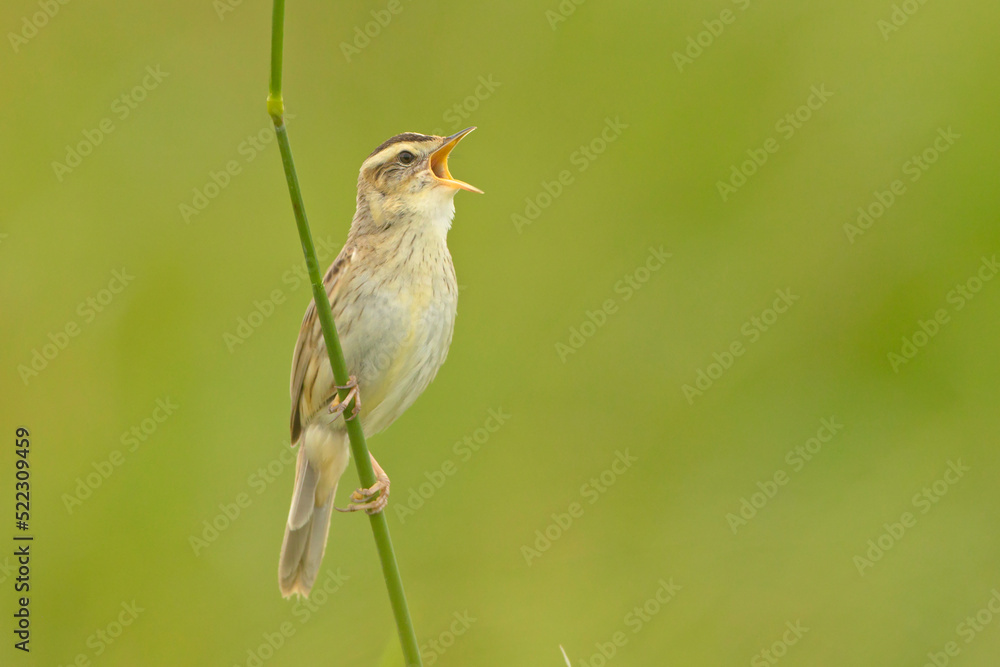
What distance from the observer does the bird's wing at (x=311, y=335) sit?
4.22m

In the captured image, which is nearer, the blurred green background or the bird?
the bird

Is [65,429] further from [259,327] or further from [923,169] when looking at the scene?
[923,169]

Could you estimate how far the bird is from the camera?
4.07m

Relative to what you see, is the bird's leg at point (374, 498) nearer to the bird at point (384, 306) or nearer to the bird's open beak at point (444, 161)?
the bird at point (384, 306)

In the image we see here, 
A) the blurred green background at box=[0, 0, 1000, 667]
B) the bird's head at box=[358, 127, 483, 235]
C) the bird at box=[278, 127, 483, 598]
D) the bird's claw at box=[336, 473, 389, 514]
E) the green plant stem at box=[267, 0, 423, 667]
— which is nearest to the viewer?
the green plant stem at box=[267, 0, 423, 667]

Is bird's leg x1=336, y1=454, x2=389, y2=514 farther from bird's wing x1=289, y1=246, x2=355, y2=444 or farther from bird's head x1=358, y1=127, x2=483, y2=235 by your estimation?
bird's head x1=358, y1=127, x2=483, y2=235

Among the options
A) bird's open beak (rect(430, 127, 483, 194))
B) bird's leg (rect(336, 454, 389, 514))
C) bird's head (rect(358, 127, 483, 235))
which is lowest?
bird's leg (rect(336, 454, 389, 514))

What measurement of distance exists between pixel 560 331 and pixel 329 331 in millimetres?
4149

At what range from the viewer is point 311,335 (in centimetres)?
429

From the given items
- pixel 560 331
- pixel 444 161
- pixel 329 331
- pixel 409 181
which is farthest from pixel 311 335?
pixel 560 331

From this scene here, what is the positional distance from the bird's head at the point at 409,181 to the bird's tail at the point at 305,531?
1.10 m

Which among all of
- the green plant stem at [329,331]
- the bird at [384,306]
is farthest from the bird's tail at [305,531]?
the green plant stem at [329,331]

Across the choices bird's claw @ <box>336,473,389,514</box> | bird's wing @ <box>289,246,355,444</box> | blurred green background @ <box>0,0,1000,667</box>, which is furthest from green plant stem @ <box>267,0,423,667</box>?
blurred green background @ <box>0,0,1000,667</box>

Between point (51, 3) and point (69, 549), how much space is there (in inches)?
124
